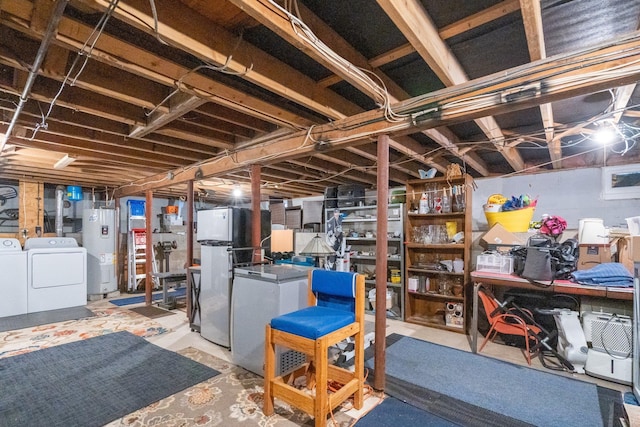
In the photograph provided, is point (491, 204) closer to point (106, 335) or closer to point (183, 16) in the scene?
point (183, 16)

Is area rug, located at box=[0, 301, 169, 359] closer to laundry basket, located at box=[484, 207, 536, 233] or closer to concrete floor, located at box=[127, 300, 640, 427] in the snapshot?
concrete floor, located at box=[127, 300, 640, 427]

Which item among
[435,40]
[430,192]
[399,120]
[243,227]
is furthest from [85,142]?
[430,192]

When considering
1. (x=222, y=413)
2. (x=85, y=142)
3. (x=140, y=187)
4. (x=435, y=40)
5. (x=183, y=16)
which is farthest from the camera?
(x=140, y=187)

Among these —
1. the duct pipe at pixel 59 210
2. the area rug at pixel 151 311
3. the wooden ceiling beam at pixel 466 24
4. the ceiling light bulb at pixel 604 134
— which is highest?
the wooden ceiling beam at pixel 466 24

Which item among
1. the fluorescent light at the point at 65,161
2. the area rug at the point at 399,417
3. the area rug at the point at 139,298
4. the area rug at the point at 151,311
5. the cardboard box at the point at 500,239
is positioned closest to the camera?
the area rug at the point at 399,417

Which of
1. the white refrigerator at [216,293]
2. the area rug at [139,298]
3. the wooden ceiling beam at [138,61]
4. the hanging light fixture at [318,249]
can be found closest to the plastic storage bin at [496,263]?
the hanging light fixture at [318,249]

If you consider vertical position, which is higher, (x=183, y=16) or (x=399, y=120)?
(x=183, y=16)

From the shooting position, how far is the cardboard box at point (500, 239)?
375 centimetres

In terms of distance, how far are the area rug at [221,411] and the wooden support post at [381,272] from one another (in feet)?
1.29

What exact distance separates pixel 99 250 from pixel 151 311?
213 cm

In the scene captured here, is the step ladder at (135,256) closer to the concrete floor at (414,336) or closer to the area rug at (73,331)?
the area rug at (73,331)

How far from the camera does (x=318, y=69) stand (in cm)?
225

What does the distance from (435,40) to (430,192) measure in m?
3.15

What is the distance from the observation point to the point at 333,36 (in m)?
1.80
